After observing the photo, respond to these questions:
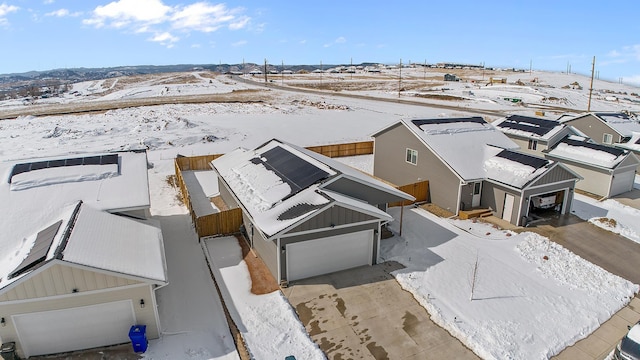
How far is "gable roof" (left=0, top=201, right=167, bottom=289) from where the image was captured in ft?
37.3

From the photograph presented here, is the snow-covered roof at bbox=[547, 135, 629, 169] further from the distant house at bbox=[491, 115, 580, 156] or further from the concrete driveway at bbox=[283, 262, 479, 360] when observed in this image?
the concrete driveway at bbox=[283, 262, 479, 360]

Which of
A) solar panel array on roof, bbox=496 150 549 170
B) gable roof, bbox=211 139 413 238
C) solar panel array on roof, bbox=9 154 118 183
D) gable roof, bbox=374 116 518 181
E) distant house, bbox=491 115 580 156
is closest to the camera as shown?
gable roof, bbox=211 139 413 238

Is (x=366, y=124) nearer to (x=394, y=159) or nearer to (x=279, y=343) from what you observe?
(x=394, y=159)

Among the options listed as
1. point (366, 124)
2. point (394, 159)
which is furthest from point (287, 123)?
point (394, 159)

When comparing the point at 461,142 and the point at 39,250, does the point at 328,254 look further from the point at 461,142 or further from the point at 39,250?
the point at 461,142

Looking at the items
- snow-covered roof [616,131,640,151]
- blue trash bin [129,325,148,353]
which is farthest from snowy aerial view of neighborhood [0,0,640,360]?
snow-covered roof [616,131,640,151]

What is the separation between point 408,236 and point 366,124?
3278 cm

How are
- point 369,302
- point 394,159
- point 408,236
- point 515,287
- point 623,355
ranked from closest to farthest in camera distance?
point 623,355 < point 369,302 < point 515,287 < point 408,236 < point 394,159

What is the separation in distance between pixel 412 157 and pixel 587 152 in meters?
12.6

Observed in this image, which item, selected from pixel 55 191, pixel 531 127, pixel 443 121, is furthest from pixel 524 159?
pixel 55 191

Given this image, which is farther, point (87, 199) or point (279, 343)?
point (87, 199)

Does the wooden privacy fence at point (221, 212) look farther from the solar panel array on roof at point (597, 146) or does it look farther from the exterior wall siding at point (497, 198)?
the solar panel array on roof at point (597, 146)

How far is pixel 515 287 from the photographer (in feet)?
50.4

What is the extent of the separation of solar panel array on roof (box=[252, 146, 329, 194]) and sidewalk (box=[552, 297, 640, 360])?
1070 cm
